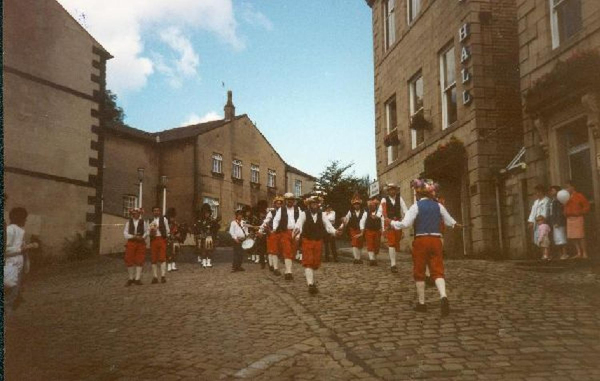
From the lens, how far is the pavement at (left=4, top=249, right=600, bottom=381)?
480 centimetres

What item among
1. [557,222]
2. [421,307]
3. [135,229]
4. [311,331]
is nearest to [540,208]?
[557,222]

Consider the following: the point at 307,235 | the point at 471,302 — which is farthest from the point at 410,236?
the point at 471,302

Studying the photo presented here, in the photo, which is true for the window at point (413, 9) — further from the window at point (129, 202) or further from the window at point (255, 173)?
the window at point (255, 173)

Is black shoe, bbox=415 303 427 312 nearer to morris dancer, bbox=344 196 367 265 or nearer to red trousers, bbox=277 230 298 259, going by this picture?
red trousers, bbox=277 230 298 259

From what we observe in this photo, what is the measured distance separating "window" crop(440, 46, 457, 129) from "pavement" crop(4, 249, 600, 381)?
613 centimetres

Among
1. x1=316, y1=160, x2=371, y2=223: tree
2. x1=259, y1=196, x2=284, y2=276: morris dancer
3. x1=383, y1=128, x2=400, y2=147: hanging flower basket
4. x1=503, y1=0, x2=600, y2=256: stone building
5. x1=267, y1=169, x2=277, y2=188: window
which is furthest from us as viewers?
x1=267, y1=169, x2=277, y2=188: window

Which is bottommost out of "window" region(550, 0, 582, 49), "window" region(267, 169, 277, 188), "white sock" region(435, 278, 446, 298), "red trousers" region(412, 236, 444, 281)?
"white sock" region(435, 278, 446, 298)

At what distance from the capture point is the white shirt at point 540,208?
34.2 ft

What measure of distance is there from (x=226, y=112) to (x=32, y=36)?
93.2 feet

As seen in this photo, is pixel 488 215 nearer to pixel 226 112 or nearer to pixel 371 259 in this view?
pixel 371 259

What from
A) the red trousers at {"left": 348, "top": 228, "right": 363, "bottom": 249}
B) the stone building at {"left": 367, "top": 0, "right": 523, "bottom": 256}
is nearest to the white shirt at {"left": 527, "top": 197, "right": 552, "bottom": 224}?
the stone building at {"left": 367, "top": 0, "right": 523, "bottom": 256}

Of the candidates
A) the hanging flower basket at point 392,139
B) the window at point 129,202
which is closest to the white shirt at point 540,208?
the hanging flower basket at point 392,139

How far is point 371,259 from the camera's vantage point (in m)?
12.5

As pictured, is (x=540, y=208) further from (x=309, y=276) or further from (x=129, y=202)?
(x=129, y=202)
